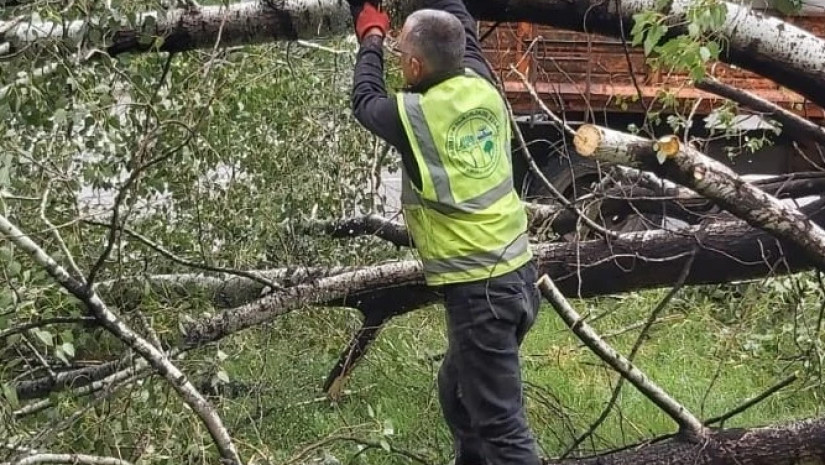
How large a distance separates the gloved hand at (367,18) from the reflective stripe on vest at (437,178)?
0.20 metres

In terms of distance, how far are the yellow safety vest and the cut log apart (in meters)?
0.26

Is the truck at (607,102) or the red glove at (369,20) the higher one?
the red glove at (369,20)

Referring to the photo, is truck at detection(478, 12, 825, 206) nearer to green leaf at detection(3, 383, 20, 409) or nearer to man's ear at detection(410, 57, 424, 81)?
man's ear at detection(410, 57, 424, 81)

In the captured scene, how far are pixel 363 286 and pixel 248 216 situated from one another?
2.60ft

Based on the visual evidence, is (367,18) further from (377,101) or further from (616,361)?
(616,361)

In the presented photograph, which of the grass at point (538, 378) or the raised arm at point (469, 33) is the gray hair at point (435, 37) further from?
the grass at point (538, 378)

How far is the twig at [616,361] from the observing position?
3018 millimetres

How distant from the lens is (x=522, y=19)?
2951mm

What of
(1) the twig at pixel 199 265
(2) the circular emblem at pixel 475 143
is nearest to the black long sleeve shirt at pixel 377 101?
(2) the circular emblem at pixel 475 143

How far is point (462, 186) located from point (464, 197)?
31 millimetres

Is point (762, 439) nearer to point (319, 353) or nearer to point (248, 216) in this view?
point (319, 353)

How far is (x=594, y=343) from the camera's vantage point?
3.06 meters

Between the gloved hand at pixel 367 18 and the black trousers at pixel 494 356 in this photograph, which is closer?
the gloved hand at pixel 367 18

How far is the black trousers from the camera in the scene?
2.83m
